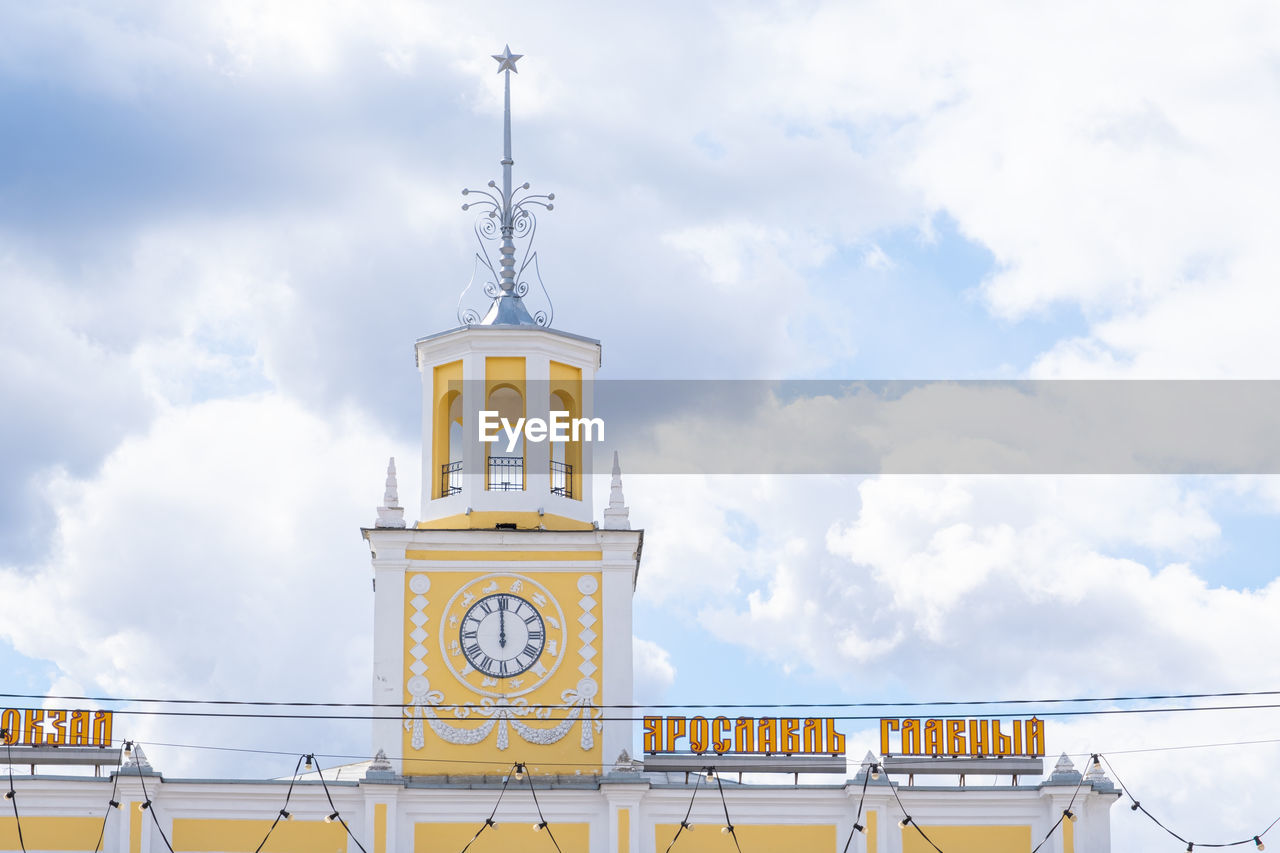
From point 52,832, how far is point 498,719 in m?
10.5

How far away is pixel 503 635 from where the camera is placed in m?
56.8

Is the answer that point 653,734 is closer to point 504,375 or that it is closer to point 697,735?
point 697,735

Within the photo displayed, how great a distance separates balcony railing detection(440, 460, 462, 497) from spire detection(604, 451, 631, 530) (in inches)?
151

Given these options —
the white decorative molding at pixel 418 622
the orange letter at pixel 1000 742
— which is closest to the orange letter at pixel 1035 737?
the orange letter at pixel 1000 742

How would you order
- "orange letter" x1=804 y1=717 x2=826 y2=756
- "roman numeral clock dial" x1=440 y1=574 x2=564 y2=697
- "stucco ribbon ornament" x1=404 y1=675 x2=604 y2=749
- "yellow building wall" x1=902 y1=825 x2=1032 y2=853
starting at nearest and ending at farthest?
"yellow building wall" x1=902 y1=825 x2=1032 y2=853, "orange letter" x1=804 y1=717 x2=826 y2=756, "stucco ribbon ornament" x1=404 y1=675 x2=604 y2=749, "roman numeral clock dial" x1=440 y1=574 x2=564 y2=697

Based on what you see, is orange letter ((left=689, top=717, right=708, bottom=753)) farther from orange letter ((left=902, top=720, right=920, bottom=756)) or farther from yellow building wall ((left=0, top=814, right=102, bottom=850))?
yellow building wall ((left=0, top=814, right=102, bottom=850))

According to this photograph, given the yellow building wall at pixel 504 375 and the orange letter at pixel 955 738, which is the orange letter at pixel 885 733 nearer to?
the orange letter at pixel 955 738

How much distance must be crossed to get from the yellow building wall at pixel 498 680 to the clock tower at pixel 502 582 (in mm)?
33

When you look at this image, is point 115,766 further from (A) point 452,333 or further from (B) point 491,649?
(A) point 452,333

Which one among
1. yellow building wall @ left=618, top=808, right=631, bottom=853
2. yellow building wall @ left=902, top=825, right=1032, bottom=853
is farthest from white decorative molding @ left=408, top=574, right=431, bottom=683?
yellow building wall @ left=902, top=825, right=1032, bottom=853

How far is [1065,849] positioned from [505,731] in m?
13.3

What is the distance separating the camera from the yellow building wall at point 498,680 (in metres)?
55.7

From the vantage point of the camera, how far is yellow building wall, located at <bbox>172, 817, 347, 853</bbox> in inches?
2117

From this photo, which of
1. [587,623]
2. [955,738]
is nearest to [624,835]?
[587,623]
